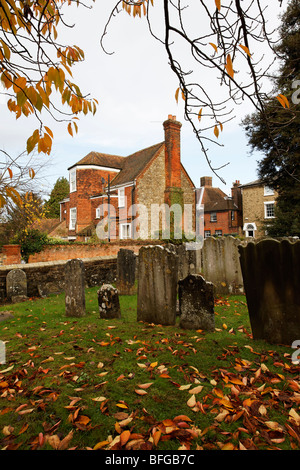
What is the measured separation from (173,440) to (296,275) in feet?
9.65

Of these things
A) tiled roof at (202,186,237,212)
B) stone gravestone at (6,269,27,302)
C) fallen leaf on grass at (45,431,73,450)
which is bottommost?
fallen leaf on grass at (45,431,73,450)

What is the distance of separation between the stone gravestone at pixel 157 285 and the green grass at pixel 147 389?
0.50 metres

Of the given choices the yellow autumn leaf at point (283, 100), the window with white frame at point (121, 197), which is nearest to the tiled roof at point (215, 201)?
the window with white frame at point (121, 197)

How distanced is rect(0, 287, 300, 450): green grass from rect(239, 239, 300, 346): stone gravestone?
250mm

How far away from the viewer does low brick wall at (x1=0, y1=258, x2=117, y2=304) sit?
9147 mm

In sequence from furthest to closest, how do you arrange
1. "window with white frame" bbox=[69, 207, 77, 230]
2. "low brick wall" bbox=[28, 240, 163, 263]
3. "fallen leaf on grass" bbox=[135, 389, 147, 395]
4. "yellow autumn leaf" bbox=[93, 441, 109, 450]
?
1. "window with white frame" bbox=[69, 207, 77, 230]
2. "low brick wall" bbox=[28, 240, 163, 263]
3. "fallen leaf on grass" bbox=[135, 389, 147, 395]
4. "yellow autumn leaf" bbox=[93, 441, 109, 450]

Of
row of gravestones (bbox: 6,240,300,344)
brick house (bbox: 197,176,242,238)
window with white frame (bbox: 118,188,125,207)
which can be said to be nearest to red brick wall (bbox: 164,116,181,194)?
window with white frame (bbox: 118,188,125,207)

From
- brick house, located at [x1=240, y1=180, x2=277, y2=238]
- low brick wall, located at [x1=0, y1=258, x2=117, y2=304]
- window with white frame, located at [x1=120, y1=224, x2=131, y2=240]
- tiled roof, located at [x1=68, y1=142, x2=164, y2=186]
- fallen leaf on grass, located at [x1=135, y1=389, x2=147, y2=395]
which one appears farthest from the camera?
brick house, located at [x1=240, y1=180, x2=277, y2=238]

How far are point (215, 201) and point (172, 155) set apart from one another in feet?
57.1

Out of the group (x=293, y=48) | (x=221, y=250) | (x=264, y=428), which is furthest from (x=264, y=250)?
(x=293, y=48)

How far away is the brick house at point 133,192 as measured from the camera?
81.4 ft

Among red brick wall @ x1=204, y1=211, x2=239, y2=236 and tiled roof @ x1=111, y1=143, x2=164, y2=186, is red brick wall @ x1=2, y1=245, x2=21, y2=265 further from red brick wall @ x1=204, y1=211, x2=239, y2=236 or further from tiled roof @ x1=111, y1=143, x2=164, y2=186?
red brick wall @ x1=204, y1=211, x2=239, y2=236

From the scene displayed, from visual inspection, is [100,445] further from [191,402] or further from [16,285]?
[16,285]

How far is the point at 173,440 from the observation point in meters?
2.28
